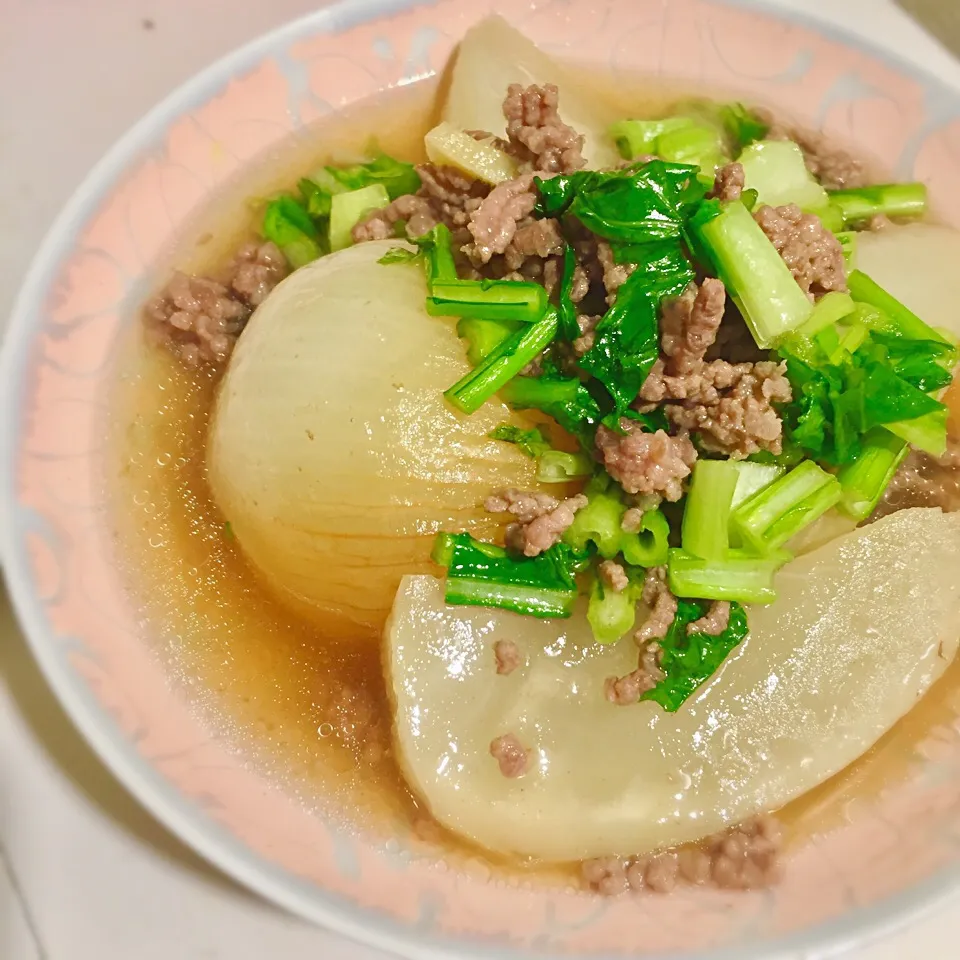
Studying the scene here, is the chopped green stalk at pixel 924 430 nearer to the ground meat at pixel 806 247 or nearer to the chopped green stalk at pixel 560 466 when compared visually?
the ground meat at pixel 806 247

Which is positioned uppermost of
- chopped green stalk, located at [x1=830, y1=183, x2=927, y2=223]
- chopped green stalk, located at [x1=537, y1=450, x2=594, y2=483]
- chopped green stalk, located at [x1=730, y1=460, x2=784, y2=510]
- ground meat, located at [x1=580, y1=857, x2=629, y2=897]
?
chopped green stalk, located at [x1=830, y1=183, x2=927, y2=223]

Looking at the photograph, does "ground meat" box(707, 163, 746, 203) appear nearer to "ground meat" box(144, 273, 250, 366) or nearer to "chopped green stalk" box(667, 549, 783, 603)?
"chopped green stalk" box(667, 549, 783, 603)

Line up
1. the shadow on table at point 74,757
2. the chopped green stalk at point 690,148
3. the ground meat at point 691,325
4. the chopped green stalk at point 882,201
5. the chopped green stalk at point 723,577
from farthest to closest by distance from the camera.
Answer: the chopped green stalk at point 882,201 < the chopped green stalk at point 690,148 < the shadow on table at point 74,757 < the chopped green stalk at point 723,577 < the ground meat at point 691,325

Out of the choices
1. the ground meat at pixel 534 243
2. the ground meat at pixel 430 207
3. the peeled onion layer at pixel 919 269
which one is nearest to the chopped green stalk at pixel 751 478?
the ground meat at pixel 534 243

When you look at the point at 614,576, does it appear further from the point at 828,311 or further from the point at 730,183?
the point at 730,183

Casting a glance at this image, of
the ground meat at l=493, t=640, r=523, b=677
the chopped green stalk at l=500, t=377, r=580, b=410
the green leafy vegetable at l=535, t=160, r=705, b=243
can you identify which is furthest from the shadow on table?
the green leafy vegetable at l=535, t=160, r=705, b=243

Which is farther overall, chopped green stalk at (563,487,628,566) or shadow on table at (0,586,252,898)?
shadow on table at (0,586,252,898)
